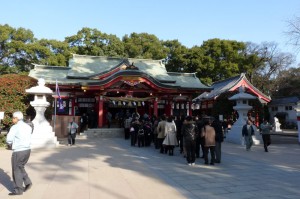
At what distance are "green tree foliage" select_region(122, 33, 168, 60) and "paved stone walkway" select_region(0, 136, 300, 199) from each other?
3275cm

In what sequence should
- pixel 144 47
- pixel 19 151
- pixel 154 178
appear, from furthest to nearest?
1. pixel 144 47
2. pixel 154 178
3. pixel 19 151

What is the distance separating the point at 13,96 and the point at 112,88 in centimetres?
792

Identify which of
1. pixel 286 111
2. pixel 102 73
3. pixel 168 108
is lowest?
pixel 286 111

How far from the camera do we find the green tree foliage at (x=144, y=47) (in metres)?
41.9

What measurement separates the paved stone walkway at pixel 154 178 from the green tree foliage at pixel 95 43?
31929 millimetres

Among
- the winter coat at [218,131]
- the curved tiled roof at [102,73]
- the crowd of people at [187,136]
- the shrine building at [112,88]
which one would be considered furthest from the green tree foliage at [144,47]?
the winter coat at [218,131]

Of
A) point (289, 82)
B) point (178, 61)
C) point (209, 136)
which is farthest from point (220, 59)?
point (209, 136)

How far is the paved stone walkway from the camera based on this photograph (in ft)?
18.4

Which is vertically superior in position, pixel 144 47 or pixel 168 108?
pixel 144 47

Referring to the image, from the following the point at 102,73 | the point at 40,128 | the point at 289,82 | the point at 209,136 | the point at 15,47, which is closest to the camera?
the point at 209,136

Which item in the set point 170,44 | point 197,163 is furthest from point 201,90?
point 170,44

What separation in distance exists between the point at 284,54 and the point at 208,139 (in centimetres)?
3862

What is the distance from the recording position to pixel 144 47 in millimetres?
43812

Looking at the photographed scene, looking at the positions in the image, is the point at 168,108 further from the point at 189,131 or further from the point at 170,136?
the point at 189,131
